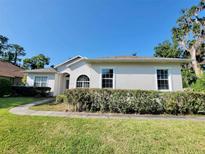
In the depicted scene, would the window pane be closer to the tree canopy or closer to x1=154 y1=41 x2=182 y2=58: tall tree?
x1=154 y1=41 x2=182 y2=58: tall tree

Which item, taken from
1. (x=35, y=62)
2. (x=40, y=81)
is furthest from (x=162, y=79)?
(x=35, y=62)

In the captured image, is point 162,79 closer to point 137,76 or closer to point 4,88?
point 137,76

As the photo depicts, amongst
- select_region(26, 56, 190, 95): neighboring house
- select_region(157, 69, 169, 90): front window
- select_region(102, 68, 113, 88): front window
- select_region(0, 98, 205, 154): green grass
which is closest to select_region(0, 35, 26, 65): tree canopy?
select_region(26, 56, 190, 95): neighboring house

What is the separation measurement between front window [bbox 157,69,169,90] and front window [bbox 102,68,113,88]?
14.1 feet

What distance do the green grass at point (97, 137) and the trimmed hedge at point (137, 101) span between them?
7.15 feet

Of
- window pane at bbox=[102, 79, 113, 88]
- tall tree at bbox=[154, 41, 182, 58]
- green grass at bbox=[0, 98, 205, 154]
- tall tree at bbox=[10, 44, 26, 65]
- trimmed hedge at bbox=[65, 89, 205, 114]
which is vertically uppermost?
tall tree at bbox=[10, 44, 26, 65]

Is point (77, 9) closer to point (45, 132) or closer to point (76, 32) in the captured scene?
point (76, 32)

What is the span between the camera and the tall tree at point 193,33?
22.3 meters

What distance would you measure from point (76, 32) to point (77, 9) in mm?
4932

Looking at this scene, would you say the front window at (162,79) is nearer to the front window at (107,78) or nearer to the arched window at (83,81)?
the front window at (107,78)

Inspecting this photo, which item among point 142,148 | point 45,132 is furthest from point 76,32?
point 142,148

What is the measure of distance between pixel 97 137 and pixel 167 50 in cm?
3222

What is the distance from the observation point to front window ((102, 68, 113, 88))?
36.5ft

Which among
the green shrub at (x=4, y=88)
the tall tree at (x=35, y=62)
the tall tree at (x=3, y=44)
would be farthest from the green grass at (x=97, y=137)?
the tall tree at (x=3, y=44)
